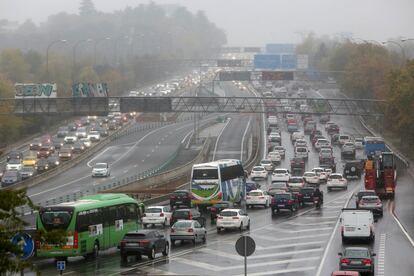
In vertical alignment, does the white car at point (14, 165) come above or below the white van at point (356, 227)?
below

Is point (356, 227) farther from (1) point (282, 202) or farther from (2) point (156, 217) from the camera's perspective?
(1) point (282, 202)

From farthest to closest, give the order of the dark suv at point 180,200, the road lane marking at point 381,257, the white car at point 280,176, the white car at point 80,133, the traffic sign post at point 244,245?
the white car at point 80,133, the white car at point 280,176, the dark suv at point 180,200, the road lane marking at point 381,257, the traffic sign post at point 244,245

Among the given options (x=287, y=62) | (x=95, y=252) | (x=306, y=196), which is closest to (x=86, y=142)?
A: (x=306, y=196)

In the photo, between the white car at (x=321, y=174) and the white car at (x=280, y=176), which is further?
the white car at (x=321, y=174)

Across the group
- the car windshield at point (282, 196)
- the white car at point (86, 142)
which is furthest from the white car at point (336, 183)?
the white car at point (86, 142)

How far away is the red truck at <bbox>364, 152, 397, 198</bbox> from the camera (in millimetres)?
73000

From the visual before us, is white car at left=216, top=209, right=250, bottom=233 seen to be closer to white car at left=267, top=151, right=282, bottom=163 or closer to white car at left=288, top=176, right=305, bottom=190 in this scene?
white car at left=288, top=176, right=305, bottom=190

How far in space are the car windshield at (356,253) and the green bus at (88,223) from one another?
9881 millimetres

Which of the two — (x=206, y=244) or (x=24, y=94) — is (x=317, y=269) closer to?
(x=206, y=244)

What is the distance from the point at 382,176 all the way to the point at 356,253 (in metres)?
35.9

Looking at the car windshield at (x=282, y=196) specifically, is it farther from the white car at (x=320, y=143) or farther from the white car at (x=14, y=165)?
the white car at (x=320, y=143)

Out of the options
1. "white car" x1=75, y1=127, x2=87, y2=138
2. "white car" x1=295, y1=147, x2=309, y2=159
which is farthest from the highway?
"white car" x1=75, y1=127, x2=87, y2=138

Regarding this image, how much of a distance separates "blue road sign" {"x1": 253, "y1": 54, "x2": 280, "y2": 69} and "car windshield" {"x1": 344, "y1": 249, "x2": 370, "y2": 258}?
15286 cm

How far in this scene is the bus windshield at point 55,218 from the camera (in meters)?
40.5
